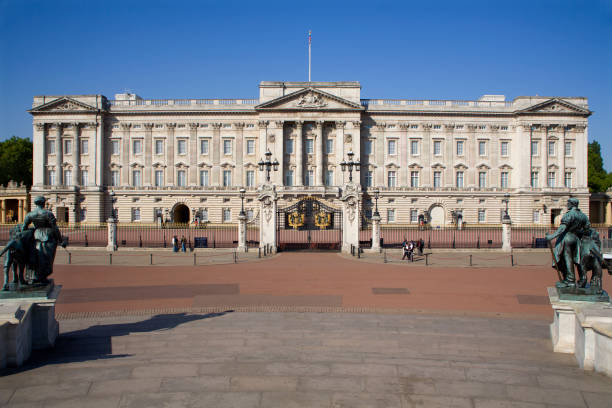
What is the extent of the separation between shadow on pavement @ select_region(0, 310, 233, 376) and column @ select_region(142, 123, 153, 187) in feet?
156

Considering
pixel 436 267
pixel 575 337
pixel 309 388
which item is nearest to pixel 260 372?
pixel 309 388

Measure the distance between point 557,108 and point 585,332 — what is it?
56971 mm

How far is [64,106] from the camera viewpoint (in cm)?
5444

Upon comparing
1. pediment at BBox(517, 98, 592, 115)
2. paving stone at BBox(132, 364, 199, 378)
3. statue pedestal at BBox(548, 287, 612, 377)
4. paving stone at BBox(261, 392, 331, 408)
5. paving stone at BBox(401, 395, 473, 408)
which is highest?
pediment at BBox(517, 98, 592, 115)

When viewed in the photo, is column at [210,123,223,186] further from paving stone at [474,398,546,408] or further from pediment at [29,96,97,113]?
paving stone at [474,398,546,408]

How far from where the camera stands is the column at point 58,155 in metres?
54.9

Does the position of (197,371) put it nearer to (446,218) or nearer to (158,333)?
(158,333)

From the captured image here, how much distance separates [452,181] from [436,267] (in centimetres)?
3594

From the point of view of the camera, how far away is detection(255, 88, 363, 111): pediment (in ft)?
176

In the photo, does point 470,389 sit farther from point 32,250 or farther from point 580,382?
point 32,250

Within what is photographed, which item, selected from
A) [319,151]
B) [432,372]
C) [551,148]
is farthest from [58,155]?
[551,148]

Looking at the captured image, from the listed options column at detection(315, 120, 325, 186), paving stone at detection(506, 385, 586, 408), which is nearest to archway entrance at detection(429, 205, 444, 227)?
column at detection(315, 120, 325, 186)

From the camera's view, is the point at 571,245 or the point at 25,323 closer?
the point at 25,323

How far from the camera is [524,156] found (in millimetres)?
55188
